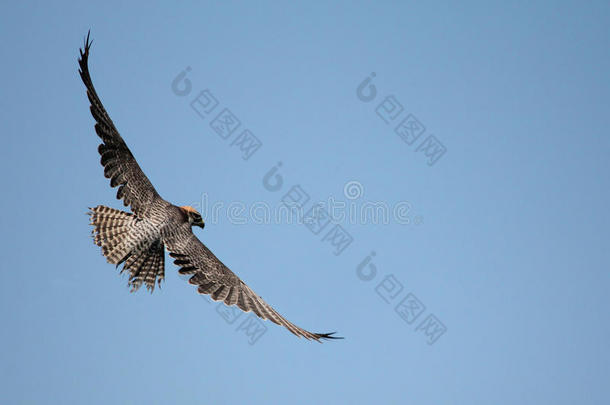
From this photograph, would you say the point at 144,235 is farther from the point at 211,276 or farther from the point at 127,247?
the point at 211,276

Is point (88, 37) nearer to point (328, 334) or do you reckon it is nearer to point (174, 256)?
point (174, 256)

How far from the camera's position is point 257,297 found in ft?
52.3

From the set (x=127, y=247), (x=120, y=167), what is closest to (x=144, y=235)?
(x=127, y=247)

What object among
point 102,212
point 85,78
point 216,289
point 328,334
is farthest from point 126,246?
point 328,334

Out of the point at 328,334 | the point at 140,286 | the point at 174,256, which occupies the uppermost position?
the point at 328,334

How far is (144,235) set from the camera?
15.8 m

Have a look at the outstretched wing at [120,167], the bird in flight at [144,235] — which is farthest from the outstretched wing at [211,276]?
the outstretched wing at [120,167]

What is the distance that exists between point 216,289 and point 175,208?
2026 mm

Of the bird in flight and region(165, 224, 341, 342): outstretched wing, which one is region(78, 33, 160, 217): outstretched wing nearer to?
the bird in flight

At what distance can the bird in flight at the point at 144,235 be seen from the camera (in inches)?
616

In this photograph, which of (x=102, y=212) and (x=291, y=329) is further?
(x=102, y=212)

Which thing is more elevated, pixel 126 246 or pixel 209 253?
→ pixel 209 253

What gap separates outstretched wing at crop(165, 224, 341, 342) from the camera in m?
15.5

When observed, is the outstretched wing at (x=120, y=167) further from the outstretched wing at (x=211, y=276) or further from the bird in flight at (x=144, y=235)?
the outstretched wing at (x=211, y=276)
